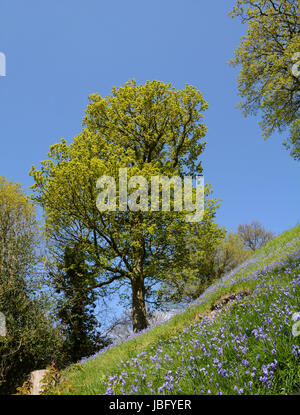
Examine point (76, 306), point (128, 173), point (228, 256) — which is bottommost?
point (76, 306)

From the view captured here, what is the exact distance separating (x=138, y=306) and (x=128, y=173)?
779 cm

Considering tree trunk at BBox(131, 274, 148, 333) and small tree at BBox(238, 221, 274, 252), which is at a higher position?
small tree at BBox(238, 221, 274, 252)

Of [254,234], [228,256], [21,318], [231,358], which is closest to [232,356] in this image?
[231,358]

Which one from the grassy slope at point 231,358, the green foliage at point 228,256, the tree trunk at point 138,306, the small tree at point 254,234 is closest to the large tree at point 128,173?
the tree trunk at point 138,306

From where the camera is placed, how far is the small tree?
137 feet

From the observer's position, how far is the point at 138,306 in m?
16.5

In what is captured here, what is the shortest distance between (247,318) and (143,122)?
53.2 ft

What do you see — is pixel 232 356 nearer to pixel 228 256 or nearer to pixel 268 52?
pixel 268 52

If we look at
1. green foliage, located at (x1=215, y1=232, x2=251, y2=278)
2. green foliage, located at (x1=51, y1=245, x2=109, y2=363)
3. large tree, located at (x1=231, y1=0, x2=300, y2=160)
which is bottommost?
green foliage, located at (x1=51, y1=245, x2=109, y2=363)

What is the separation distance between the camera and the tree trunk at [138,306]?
52.6 feet

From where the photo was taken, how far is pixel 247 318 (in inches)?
215

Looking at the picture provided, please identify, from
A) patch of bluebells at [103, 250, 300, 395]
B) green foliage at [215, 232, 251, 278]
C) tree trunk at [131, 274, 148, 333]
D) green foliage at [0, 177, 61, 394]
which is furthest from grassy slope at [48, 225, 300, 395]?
green foliage at [215, 232, 251, 278]

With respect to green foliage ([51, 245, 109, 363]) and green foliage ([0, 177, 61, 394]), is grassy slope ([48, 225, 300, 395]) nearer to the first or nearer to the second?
green foliage ([0, 177, 61, 394])

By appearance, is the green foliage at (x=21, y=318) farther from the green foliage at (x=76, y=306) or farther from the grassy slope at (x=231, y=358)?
the grassy slope at (x=231, y=358)
